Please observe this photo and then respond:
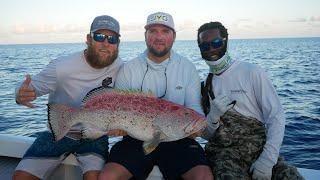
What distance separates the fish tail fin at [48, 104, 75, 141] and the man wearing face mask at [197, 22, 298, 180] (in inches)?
68.4

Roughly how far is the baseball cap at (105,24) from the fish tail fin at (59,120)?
1161 mm

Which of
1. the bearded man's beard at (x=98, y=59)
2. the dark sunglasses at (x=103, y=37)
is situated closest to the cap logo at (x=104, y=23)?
the dark sunglasses at (x=103, y=37)

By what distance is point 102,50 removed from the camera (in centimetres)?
511

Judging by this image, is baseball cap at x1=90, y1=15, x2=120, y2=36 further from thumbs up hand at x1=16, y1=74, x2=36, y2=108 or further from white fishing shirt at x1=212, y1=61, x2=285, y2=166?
white fishing shirt at x1=212, y1=61, x2=285, y2=166

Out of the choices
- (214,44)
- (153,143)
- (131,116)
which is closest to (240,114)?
(214,44)

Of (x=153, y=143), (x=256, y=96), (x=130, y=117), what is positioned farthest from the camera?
(x=256, y=96)

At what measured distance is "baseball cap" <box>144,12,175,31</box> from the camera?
5.09 meters

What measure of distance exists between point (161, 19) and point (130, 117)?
141 cm

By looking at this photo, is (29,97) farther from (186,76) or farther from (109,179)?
(186,76)

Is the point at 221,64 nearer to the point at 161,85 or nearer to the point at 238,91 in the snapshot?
the point at 238,91

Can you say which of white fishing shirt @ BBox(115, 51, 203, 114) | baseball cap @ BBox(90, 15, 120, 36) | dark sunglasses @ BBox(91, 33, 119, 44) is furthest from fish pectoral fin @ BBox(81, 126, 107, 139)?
baseball cap @ BBox(90, 15, 120, 36)

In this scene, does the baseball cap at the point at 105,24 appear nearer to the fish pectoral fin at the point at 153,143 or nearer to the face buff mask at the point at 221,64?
the face buff mask at the point at 221,64

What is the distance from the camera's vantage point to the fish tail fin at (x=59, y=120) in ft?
15.3

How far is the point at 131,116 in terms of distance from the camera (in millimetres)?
4539
